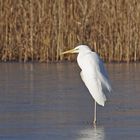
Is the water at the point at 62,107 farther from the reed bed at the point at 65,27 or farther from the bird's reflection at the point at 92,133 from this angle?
the reed bed at the point at 65,27

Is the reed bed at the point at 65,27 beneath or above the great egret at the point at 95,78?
above

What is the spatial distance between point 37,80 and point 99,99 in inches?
188

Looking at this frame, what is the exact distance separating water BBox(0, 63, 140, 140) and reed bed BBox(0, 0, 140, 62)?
9.10 ft

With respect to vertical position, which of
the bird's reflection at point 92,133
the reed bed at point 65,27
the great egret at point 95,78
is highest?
the reed bed at point 65,27

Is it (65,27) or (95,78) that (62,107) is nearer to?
(95,78)

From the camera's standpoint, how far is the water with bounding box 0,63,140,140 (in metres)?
8.85

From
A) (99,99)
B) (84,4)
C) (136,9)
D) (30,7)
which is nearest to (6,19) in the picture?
(30,7)

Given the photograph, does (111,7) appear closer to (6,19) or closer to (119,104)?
(6,19)

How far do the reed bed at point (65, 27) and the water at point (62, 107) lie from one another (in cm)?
277

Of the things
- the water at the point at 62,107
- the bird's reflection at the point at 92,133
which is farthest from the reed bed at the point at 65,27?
the bird's reflection at the point at 92,133

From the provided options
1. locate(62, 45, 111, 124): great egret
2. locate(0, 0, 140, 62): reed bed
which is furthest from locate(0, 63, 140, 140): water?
locate(0, 0, 140, 62): reed bed

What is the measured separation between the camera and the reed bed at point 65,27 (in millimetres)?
19062

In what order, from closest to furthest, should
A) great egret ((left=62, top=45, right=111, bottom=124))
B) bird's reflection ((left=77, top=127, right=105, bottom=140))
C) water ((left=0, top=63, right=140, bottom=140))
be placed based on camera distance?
bird's reflection ((left=77, top=127, right=105, bottom=140))
water ((left=0, top=63, right=140, bottom=140))
great egret ((left=62, top=45, right=111, bottom=124))

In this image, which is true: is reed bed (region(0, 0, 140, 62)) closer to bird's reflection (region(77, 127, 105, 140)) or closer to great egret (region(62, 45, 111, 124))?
great egret (region(62, 45, 111, 124))
